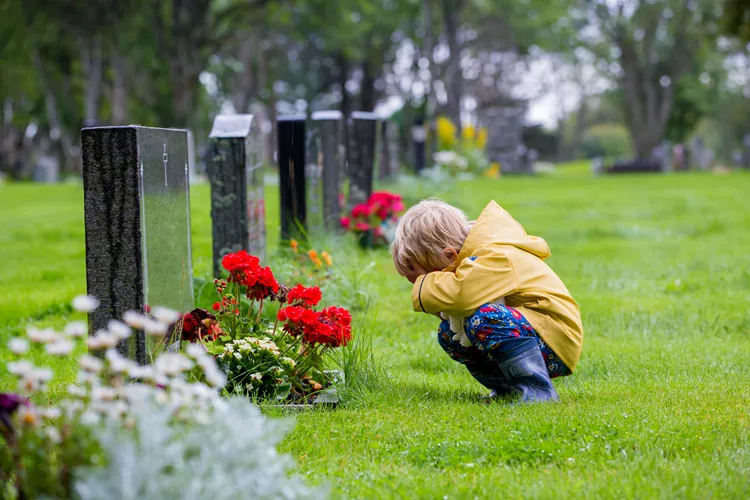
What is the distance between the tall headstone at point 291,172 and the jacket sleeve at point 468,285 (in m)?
3.91

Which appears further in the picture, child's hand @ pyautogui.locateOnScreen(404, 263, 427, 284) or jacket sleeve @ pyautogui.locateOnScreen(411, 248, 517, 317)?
child's hand @ pyautogui.locateOnScreen(404, 263, 427, 284)

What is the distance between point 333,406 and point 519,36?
43.4m

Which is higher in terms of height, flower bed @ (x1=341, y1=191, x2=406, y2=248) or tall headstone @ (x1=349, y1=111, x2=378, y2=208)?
tall headstone @ (x1=349, y1=111, x2=378, y2=208)

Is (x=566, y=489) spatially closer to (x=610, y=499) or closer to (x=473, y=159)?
(x=610, y=499)

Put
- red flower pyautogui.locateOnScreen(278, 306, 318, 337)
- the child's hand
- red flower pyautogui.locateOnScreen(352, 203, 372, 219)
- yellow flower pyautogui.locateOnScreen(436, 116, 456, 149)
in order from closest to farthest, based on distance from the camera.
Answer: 1. red flower pyautogui.locateOnScreen(278, 306, 318, 337)
2. the child's hand
3. red flower pyautogui.locateOnScreen(352, 203, 372, 219)
4. yellow flower pyautogui.locateOnScreen(436, 116, 456, 149)

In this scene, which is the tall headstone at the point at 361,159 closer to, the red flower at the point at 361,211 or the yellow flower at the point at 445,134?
the red flower at the point at 361,211

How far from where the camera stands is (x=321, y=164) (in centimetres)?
868

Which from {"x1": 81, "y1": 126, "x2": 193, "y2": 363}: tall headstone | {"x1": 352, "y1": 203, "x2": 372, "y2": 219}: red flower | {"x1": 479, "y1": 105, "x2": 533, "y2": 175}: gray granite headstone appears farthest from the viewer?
{"x1": 479, "y1": 105, "x2": 533, "y2": 175}: gray granite headstone

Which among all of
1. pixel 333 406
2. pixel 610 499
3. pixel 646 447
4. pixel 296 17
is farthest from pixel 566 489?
pixel 296 17

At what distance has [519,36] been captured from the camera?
45469mm

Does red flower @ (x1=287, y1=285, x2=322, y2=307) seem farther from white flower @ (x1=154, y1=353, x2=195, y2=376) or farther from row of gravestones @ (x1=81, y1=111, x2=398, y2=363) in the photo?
white flower @ (x1=154, y1=353, x2=195, y2=376)

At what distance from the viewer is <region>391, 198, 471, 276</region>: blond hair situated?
4.18 meters

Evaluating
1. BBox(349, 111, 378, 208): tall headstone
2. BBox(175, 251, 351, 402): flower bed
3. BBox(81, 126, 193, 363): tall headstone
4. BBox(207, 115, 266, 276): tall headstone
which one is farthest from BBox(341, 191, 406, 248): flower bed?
BBox(81, 126, 193, 363): tall headstone

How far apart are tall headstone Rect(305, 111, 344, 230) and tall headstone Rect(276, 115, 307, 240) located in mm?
239
